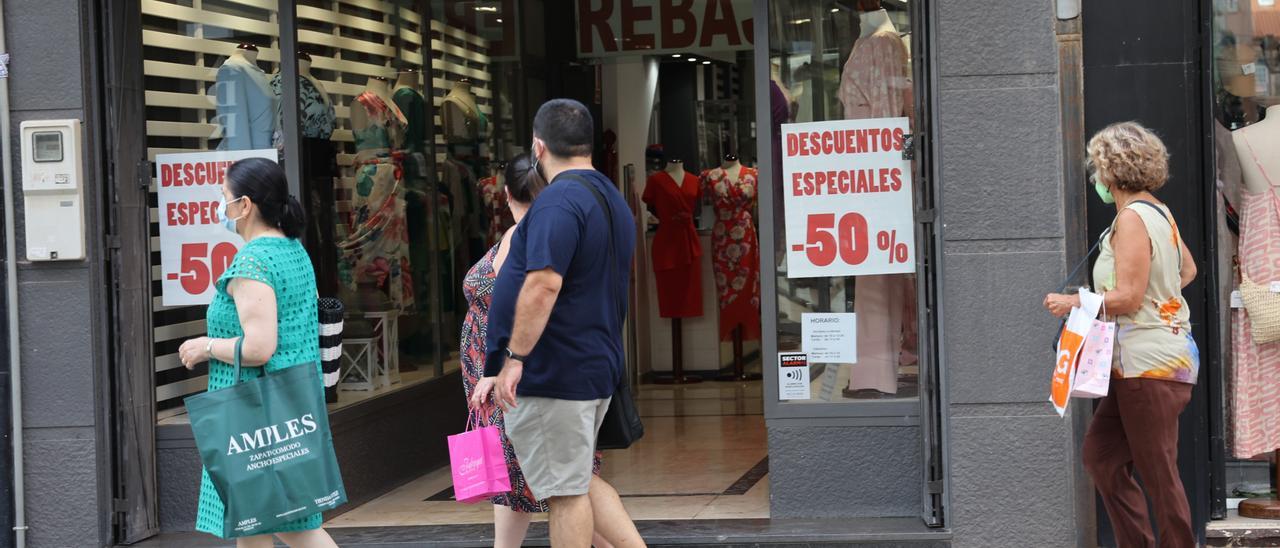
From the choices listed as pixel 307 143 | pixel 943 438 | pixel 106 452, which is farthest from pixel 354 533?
pixel 943 438

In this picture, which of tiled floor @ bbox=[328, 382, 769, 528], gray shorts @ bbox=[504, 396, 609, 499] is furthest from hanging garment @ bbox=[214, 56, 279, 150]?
gray shorts @ bbox=[504, 396, 609, 499]

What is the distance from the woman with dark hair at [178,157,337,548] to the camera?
4.43 m

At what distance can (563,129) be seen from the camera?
461cm

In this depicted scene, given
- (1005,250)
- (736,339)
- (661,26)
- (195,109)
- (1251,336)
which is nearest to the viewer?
(1005,250)

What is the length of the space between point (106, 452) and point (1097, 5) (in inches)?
177

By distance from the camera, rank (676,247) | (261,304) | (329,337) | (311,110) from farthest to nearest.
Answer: (676,247) < (311,110) < (329,337) < (261,304)

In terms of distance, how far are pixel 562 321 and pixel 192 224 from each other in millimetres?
2663

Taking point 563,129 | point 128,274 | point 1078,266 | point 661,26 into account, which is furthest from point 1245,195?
point 661,26

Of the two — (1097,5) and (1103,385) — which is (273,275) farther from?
(1097,5)

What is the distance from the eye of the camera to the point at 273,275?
449cm

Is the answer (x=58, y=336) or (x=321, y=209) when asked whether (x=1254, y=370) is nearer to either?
(x=321, y=209)

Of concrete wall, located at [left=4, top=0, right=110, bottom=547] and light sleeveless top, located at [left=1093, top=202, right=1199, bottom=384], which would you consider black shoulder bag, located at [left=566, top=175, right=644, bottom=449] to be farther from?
concrete wall, located at [left=4, top=0, right=110, bottom=547]

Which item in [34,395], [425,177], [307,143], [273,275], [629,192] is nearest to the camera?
[273,275]

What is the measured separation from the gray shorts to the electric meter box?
2.56 metres
